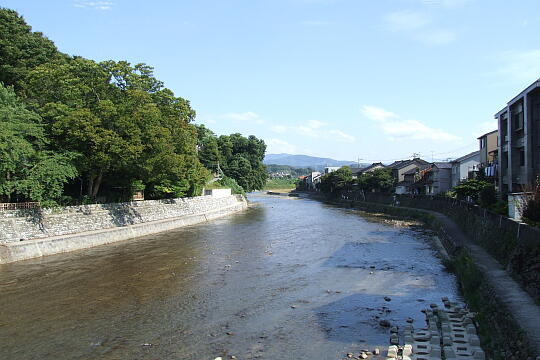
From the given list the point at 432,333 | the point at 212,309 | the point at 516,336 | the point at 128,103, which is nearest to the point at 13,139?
the point at 128,103

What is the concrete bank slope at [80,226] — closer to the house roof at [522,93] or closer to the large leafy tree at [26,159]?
the large leafy tree at [26,159]

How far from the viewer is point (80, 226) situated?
87.3 feet

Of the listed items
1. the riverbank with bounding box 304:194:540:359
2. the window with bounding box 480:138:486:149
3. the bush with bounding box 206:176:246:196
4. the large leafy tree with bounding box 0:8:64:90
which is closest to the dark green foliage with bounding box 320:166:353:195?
the bush with bounding box 206:176:246:196

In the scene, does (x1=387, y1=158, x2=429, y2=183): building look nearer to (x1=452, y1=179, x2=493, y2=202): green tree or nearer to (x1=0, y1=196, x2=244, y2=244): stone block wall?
(x1=452, y1=179, x2=493, y2=202): green tree

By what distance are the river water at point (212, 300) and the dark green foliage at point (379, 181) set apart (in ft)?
147

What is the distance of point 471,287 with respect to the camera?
14.2 metres

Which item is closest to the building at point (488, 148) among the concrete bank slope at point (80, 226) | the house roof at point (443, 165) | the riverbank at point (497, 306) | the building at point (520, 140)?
the building at point (520, 140)

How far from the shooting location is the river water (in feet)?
35.2

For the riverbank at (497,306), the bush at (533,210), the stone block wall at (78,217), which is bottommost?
the riverbank at (497,306)

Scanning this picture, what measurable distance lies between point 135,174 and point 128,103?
552 centimetres

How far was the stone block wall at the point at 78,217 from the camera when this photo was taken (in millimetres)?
21750

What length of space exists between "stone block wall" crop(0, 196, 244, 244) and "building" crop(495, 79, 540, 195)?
25.2m

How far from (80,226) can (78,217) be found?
57 cm

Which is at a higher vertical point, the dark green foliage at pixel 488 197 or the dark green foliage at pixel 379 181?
the dark green foliage at pixel 379 181
